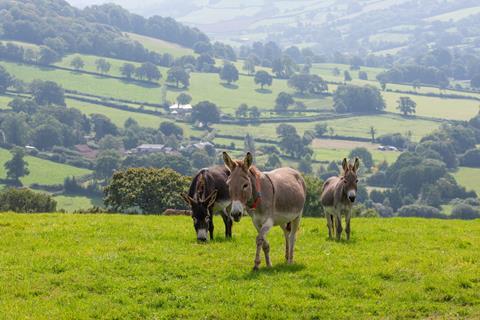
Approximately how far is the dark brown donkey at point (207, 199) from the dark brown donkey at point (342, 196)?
411cm

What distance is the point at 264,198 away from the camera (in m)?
19.8

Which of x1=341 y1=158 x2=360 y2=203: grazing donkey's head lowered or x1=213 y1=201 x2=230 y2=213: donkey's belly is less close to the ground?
x1=341 y1=158 x2=360 y2=203: grazing donkey's head lowered

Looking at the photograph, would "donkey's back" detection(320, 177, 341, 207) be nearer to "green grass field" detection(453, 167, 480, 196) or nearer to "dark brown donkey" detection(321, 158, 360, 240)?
"dark brown donkey" detection(321, 158, 360, 240)

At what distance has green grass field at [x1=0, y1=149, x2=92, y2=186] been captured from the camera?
162 metres

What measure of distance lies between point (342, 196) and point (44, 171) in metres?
154

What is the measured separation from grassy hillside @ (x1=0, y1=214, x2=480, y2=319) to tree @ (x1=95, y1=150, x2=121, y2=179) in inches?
6045

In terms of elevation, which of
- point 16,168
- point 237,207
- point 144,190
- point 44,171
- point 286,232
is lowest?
point 44,171

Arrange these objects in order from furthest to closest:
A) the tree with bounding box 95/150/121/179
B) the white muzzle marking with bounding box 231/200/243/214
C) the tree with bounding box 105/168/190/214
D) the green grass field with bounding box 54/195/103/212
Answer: the tree with bounding box 95/150/121/179, the green grass field with bounding box 54/195/103/212, the tree with bounding box 105/168/190/214, the white muzzle marking with bounding box 231/200/243/214

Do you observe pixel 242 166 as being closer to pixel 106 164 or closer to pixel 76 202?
pixel 76 202

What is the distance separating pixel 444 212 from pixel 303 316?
144 metres

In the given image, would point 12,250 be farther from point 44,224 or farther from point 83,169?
point 83,169

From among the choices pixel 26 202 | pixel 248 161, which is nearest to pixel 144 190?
pixel 26 202

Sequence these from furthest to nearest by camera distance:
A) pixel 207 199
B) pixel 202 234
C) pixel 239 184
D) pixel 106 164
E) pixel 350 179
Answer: pixel 106 164 → pixel 350 179 → pixel 207 199 → pixel 202 234 → pixel 239 184


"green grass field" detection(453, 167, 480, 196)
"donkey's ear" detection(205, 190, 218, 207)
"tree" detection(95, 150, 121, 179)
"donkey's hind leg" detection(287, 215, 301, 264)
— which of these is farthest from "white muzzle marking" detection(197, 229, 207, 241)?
"tree" detection(95, 150, 121, 179)
